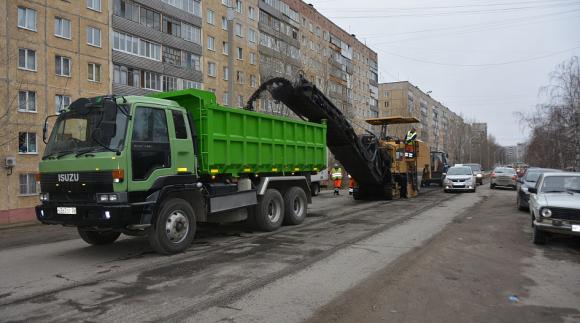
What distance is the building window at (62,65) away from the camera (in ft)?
88.8

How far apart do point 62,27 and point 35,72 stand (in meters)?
3.47

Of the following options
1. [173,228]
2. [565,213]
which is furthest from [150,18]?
[565,213]

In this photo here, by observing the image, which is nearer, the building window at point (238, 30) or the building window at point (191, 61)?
the building window at point (191, 61)

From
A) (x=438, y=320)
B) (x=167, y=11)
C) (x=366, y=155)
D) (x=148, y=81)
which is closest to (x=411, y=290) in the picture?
(x=438, y=320)

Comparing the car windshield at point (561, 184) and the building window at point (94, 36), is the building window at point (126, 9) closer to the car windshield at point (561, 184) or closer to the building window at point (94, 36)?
the building window at point (94, 36)

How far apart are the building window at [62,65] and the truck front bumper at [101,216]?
74.5 feet

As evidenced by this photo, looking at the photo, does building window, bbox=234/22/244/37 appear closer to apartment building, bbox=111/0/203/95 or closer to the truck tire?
apartment building, bbox=111/0/203/95

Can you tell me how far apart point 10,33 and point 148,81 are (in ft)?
32.3

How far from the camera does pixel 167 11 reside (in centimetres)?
3506

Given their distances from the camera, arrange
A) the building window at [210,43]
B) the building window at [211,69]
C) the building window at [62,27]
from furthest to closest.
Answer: the building window at [210,43] < the building window at [211,69] < the building window at [62,27]

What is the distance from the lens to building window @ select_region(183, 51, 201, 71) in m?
37.5

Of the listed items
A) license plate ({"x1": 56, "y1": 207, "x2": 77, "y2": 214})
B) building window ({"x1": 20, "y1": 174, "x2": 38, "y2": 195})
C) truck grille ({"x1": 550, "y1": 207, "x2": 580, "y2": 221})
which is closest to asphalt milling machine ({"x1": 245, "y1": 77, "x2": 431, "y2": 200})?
license plate ({"x1": 56, "y1": 207, "x2": 77, "y2": 214})

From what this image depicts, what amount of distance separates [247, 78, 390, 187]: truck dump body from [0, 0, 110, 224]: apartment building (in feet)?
53.2

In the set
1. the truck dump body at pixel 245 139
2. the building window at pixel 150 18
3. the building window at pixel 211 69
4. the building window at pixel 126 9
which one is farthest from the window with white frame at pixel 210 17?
the truck dump body at pixel 245 139
